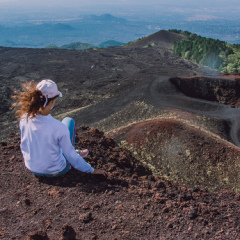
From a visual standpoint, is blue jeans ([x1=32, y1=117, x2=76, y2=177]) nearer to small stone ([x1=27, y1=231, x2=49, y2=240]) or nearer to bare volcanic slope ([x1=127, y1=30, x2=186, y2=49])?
small stone ([x1=27, y1=231, x2=49, y2=240])

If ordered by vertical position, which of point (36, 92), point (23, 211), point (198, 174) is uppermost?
point (36, 92)

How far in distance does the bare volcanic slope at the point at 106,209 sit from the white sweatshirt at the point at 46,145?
1.57 ft

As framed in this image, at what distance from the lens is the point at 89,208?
423 centimetres

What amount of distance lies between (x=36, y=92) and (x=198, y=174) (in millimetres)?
8494

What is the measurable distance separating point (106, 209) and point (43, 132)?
1787mm

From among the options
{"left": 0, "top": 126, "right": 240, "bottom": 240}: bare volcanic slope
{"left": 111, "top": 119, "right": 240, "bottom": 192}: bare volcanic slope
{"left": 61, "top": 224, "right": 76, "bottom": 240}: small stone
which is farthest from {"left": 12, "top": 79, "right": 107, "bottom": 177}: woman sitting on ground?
{"left": 111, "top": 119, "right": 240, "bottom": 192}: bare volcanic slope

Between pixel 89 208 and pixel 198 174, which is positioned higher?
pixel 89 208

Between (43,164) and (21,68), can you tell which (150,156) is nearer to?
(43,164)

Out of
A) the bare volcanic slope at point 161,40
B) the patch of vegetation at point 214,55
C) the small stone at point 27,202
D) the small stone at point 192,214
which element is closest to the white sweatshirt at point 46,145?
the small stone at point 27,202

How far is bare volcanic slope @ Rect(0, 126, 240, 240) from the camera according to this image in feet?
12.2

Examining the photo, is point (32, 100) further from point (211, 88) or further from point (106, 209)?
point (211, 88)

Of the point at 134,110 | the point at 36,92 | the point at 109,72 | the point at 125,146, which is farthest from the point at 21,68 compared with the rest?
the point at 36,92

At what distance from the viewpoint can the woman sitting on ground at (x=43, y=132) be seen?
394cm

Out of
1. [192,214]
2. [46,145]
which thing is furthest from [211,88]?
[46,145]
